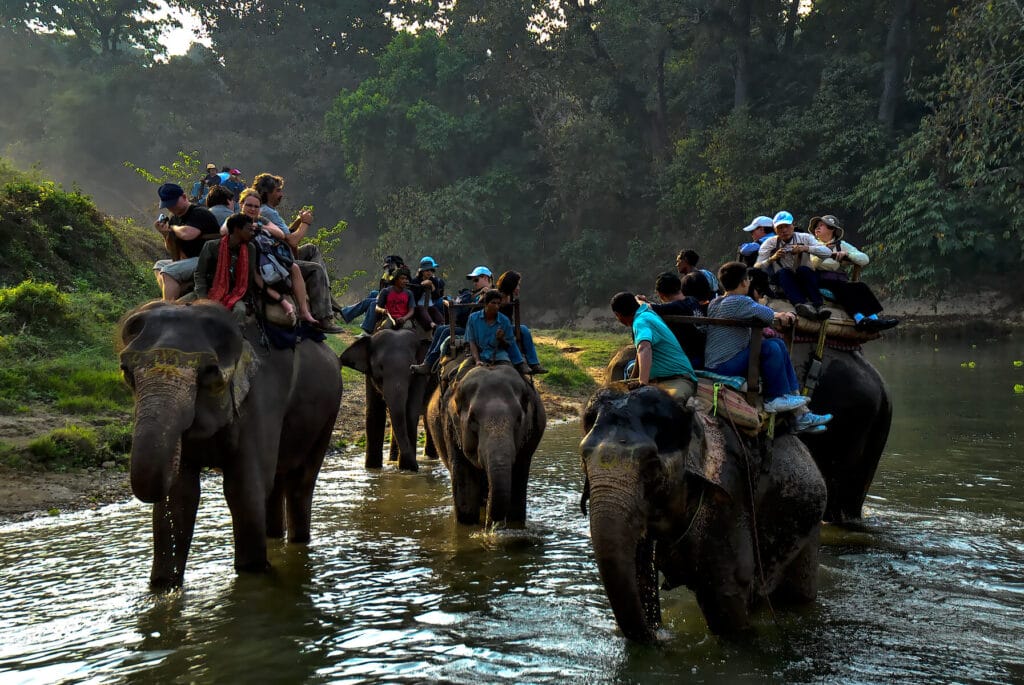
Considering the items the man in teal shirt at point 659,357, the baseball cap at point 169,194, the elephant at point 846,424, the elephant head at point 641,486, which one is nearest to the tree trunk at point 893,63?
the elephant at point 846,424

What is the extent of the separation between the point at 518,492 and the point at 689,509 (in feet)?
12.1

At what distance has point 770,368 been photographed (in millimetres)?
5727

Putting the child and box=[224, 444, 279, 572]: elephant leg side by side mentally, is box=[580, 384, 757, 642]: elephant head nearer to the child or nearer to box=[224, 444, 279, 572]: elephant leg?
the child

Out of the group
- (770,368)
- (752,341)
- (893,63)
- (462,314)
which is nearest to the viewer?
(752,341)

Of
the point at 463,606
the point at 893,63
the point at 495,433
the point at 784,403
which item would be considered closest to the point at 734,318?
the point at 784,403

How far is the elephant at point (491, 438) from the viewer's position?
766 cm

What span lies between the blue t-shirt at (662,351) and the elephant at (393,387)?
253 inches

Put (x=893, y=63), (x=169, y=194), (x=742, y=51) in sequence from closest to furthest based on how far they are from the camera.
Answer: (x=169, y=194), (x=893, y=63), (x=742, y=51)

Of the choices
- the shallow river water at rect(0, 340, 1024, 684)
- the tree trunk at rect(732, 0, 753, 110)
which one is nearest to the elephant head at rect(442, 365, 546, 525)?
the shallow river water at rect(0, 340, 1024, 684)

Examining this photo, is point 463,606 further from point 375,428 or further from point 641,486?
point 375,428

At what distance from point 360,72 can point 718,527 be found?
175 feet

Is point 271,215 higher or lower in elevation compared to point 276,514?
higher

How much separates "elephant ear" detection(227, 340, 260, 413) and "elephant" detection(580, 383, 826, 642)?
221cm

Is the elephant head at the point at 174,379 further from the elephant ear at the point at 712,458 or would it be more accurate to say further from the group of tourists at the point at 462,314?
the group of tourists at the point at 462,314
